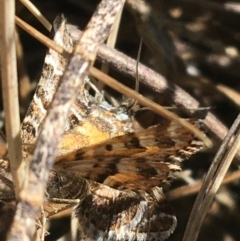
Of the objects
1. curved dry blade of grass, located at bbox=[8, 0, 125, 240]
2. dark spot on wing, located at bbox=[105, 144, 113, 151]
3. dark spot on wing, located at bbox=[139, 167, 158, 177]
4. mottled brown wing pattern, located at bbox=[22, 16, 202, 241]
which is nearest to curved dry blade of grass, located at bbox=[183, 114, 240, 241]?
mottled brown wing pattern, located at bbox=[22, 16, 202, 241]

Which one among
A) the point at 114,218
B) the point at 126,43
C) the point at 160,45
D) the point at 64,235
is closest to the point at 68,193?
the point at 114,218

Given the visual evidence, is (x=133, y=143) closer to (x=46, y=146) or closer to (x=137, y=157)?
(x=137, y=157)

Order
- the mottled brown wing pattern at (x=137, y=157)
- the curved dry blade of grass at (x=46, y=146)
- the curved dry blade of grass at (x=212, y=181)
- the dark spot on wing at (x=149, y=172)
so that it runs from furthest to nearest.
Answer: the curved dry blade of grass at (x=212, y=181) < the dark spot on wing at (x=149, y=172) < the mottled brown wing pattern at (x=137, y=157) < the curved dry blade of grass at (x=46, y=146)

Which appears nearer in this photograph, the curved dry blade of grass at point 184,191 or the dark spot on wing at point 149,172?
the dark spot on wing at point 149,172

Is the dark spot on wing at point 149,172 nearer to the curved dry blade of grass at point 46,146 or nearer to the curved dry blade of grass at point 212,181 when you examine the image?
the curved dry blade of grass at point 212,181

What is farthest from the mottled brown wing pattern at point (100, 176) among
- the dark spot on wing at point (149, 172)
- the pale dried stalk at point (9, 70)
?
the pale dried stalk at point (9, 70)

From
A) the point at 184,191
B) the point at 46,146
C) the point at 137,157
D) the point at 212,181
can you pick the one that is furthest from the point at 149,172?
the point at 184,191
